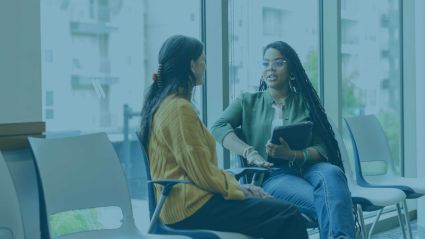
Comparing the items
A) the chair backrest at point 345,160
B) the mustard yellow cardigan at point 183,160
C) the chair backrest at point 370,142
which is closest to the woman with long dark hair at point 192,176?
the mustard yellow cardigan at point 183,160

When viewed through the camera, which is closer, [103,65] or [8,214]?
[8,214]

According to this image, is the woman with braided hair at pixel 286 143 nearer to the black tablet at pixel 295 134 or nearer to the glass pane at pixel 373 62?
the black tablet at pixel 295 134

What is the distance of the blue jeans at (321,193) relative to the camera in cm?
285

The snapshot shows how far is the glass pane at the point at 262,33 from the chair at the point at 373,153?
2.23 feet

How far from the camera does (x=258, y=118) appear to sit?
10.7 feet

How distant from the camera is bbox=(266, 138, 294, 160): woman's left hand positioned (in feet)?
10.0

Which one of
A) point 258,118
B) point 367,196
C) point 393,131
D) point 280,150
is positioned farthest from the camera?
point 393,131

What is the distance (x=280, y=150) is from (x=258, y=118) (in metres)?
0.25

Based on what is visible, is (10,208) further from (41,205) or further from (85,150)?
(85,150)

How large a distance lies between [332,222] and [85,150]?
1159mm

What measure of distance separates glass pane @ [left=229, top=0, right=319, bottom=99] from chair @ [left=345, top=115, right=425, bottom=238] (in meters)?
0.68

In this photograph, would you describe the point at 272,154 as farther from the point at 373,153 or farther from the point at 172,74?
the point at 373,153

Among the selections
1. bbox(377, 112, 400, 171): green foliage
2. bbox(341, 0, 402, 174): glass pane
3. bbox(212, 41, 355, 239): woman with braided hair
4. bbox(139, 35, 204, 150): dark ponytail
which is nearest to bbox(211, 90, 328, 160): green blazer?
bbox(212, 41, 355, 239): woman with braided hair

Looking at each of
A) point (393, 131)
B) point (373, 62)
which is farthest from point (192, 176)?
point (393, 131)
